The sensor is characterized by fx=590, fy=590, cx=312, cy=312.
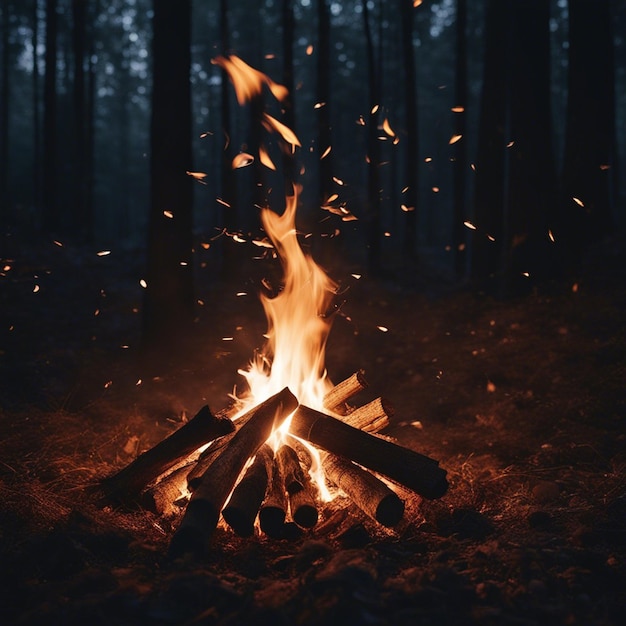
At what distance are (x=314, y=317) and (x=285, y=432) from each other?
1.33 meters

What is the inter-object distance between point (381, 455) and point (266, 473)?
0.95 meters

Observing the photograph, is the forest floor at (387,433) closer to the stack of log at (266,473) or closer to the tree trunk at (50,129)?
the stack of log at (266,473)

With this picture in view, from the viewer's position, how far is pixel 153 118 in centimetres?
873

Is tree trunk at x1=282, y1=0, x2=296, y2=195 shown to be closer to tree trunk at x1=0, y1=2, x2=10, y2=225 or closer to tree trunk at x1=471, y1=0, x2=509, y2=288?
tree trunk at x1=471, y1=0, x2=509, y2=288

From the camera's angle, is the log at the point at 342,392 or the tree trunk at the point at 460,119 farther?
the tree trunk at the point at 460,119

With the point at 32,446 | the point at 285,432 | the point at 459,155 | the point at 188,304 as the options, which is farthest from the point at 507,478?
the point at 459,155

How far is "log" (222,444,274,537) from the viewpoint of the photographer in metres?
4.07

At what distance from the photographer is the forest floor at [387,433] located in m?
3.33

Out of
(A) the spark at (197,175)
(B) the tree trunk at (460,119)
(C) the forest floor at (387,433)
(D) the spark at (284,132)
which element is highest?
(B) the tree trunk at (460,119)

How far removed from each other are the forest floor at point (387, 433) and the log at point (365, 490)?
16 centimetres

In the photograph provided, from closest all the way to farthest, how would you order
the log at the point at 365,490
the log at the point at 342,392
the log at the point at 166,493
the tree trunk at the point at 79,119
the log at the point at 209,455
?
the log at the point at 365,490
the log at the point at 209,455
the log at the point at 166,493
the log at the point at 342,392
the tree trunk at the point at 79,119

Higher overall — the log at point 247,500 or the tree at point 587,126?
the tree at point 587,126

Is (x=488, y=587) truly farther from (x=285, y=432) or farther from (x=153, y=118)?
(x=153, y=118)

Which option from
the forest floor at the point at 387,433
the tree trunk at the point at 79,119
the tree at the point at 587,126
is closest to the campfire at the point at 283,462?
the forest floor at the point at 387,433
